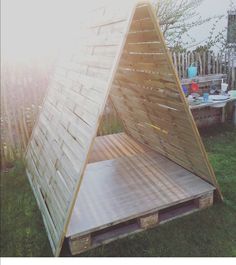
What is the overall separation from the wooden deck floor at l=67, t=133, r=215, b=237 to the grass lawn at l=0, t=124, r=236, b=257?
0.24 m

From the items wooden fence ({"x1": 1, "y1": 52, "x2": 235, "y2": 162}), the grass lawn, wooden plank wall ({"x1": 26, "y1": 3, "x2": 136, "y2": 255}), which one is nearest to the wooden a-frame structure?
wooden plank wall ({"x1": 26, "y1": 3, "x2": 136, "y2": 255})

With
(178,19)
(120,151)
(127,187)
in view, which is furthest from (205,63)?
(127,187)

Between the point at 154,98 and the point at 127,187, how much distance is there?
1.11 meters

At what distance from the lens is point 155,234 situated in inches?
127

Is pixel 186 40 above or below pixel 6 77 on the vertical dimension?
above

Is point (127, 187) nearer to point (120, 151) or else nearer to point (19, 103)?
point (120, 151)

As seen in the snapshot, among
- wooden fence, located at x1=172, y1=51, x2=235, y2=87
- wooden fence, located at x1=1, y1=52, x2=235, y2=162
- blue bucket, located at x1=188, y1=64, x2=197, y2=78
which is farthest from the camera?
wooden fence, located at x1=172, y1=51, x2=235, y2=87

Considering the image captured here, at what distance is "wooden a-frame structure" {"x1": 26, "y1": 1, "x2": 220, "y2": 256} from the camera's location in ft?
8.99

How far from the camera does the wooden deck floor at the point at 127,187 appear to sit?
10.4ft

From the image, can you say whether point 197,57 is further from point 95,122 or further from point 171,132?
point 95,122

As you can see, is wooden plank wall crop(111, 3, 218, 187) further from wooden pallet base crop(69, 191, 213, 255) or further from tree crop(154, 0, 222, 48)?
tree crop(154, 0, 222, 48)

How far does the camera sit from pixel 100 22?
325cm

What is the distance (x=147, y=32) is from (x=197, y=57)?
4.42 metres

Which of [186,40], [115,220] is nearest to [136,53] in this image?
[115,220]
